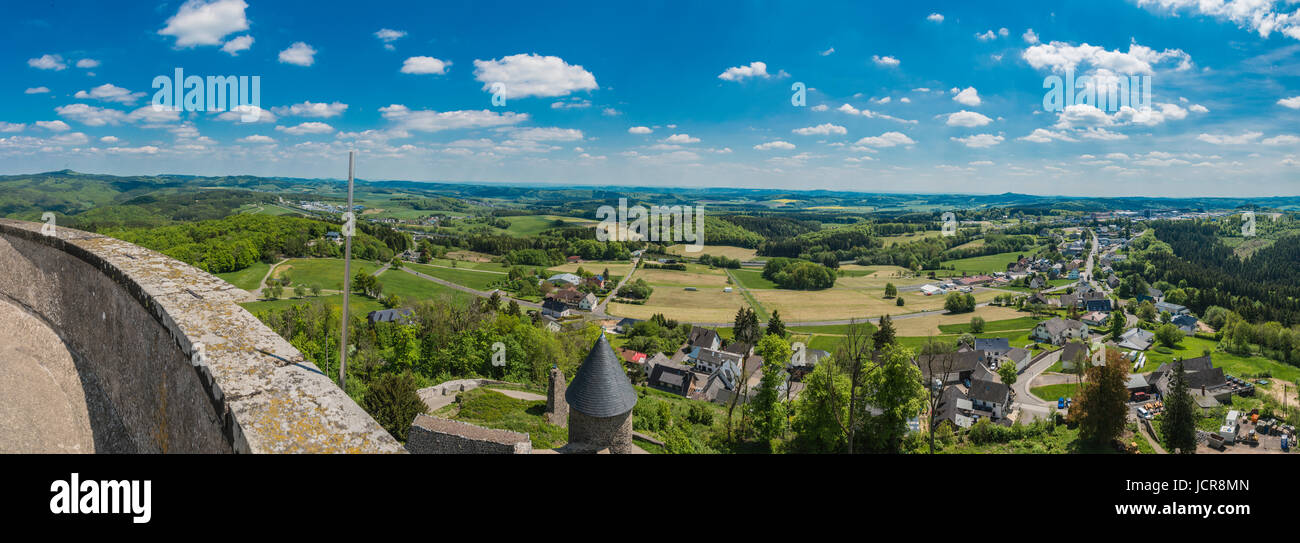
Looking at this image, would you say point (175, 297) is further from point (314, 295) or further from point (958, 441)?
point (314, 295)

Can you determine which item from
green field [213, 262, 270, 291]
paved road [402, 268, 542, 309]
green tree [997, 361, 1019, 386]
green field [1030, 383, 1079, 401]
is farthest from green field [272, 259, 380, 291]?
green field [1030, 383, 1079, 401]

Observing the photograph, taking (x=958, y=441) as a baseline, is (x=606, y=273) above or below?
above

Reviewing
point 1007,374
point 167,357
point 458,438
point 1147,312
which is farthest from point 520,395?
point 1147,312

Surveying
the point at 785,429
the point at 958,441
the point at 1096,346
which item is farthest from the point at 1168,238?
the point at 785,429

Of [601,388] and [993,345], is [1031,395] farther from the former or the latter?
[601,388]

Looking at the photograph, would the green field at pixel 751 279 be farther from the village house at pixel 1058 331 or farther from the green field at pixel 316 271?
the green field at pixel 316 271

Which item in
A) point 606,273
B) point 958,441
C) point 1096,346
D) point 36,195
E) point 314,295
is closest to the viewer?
point 958,441
